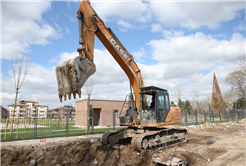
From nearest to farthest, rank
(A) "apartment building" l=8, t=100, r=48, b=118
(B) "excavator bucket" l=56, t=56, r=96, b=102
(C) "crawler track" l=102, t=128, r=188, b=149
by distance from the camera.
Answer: (B) "excavator bucket" l=56, t=56, r=96, b=102, (C) "crawler track" l=102, t=128, r=188, b=149, (A) "apartment building" l=8, t=100, r=48, b=118

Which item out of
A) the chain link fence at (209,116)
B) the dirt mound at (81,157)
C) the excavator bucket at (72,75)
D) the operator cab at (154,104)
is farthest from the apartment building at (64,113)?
the chain link fence at (209,116)

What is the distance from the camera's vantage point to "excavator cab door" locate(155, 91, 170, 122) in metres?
8.88

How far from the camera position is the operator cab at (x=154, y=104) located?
880cm

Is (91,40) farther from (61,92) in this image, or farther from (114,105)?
(114,105)

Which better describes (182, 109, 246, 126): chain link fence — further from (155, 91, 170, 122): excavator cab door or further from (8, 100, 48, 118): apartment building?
(8, 100, 48, 118): apartment building

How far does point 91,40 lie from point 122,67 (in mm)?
2703

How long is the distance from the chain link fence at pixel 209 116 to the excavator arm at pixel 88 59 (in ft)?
53.2

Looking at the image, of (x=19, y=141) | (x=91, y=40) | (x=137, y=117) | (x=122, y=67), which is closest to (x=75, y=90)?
(x=91, y=40)

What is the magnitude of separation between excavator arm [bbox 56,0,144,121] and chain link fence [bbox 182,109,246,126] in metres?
16.2

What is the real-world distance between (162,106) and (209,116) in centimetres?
2081

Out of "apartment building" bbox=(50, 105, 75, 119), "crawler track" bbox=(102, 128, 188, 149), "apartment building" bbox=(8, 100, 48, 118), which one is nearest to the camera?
"crawler track" bbox=(102, 128, 188, 149)

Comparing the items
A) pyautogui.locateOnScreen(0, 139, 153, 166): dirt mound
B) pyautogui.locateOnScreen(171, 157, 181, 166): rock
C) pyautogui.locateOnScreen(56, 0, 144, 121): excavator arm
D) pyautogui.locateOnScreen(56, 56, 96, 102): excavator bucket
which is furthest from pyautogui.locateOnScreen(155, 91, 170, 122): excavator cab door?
pyautogui.locateOnScreen(56, 56, 96, 102): excavator bucket

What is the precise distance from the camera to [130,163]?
21.2ft

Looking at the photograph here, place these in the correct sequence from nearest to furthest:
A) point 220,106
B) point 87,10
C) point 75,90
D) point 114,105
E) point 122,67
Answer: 1. point 75,90
2. point 87,10
3. point 122,67
4. point 114,105
5. point 220,106
